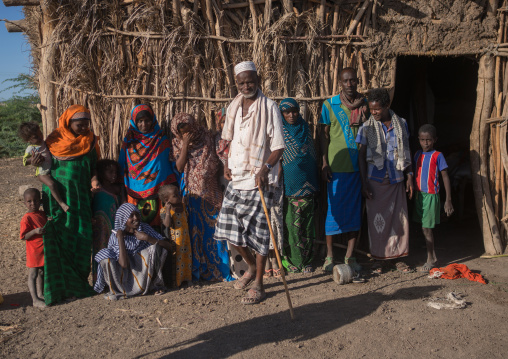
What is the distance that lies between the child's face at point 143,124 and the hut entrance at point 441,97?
4.58m

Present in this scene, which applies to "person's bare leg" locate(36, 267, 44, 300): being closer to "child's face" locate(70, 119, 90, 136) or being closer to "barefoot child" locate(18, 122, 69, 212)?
"barefoot child" locate(18, 122, 69, 212)

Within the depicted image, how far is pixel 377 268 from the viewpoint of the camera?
5.20m

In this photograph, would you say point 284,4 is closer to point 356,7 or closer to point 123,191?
Result: point 356,7

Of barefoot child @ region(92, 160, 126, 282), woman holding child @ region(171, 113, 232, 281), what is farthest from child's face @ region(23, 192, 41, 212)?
woman holding child @ region(171, 113, 232, 281)

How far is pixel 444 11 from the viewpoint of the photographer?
5422 mm

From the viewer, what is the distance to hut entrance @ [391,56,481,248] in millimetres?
7891

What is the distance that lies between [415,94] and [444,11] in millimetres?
2772

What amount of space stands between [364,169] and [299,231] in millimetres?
983

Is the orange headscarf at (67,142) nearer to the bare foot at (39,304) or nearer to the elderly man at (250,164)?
the bare foot at (39,304)

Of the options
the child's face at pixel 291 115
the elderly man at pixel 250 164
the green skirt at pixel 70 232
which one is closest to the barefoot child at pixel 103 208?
the green skirt at pixel 70 232

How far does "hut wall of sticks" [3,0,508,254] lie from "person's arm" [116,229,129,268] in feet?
4.32

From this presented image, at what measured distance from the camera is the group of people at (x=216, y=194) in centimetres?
425

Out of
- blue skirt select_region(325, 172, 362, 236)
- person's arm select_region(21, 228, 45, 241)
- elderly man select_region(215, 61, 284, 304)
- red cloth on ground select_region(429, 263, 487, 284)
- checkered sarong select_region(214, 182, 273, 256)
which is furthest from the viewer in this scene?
blue skirt select_region(325, 172, 362, 236)

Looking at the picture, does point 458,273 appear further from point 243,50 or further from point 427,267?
point 243,50
